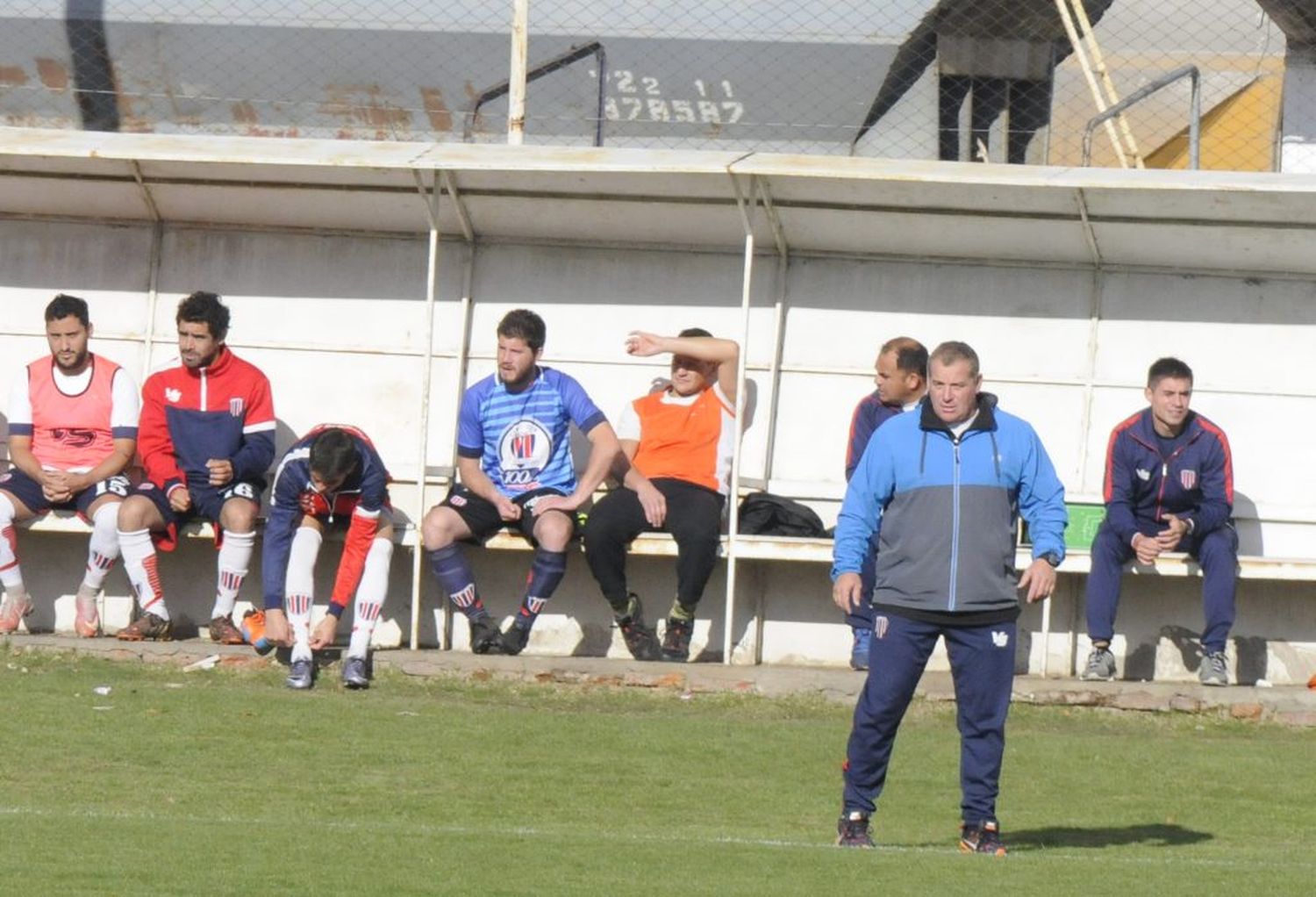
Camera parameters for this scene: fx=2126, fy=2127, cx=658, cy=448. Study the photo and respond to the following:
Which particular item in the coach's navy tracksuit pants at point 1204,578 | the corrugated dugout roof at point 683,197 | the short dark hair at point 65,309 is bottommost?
the coach's navy tracksuit pants at point 1204,578

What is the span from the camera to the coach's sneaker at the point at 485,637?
10875 mm

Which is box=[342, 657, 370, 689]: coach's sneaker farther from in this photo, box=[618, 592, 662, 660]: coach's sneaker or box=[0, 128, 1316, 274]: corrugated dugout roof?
box=[0, 128, 1316, 274]: corrugated dugout roof

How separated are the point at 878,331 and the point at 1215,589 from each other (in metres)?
2.47

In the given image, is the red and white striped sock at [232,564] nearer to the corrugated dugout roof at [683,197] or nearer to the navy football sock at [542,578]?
the navy football sock at [542,578]

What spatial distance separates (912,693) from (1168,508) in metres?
4.18

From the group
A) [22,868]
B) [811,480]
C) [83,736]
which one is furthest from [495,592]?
[22,868]

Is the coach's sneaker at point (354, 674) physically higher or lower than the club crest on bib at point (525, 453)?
lower

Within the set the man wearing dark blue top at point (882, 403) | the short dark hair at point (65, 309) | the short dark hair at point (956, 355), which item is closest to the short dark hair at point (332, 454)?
the short dark hair at point (65, 309)

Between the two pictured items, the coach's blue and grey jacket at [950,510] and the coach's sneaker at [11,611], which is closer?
the coach's blue and grey jacket at [950,510]

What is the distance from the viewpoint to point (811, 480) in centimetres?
1184

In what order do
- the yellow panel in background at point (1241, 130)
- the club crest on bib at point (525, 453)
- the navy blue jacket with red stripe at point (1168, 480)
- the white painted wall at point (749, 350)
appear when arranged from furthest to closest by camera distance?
1. the yellow panel in background at point (1241, 130)
2. the white painted wall at point (749, 350)
3. the club crest on bib at point (525, 453)
4. the navy blue jacket with red stripe at point (1168, 480)

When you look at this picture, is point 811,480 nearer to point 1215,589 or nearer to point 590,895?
point 1215,589

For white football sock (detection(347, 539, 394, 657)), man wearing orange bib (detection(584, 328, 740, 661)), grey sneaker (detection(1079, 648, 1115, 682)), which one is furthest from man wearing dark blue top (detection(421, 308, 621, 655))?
grey sneaker (detection(1079, 648, 1115, 682))

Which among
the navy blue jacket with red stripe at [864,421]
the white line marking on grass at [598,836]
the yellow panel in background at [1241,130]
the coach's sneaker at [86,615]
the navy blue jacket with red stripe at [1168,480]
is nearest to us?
the white line marking on grass at [598,836]
